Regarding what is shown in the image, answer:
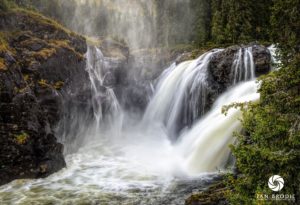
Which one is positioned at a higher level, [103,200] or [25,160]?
[25,160]

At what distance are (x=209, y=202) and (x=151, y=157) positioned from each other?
9.43 m

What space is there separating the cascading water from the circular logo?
6234 millimetres

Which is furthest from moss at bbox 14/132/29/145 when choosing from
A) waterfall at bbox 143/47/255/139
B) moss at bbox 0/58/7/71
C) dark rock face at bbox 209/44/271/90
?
dark rock face at bbox 209/44/271/90

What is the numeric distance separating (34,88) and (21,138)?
11.5 ft

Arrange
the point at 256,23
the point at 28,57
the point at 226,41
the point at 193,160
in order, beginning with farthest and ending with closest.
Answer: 1. the point at 226,41
2. the point at 256,23
3. the point at 28,57
4. the point at 193,160

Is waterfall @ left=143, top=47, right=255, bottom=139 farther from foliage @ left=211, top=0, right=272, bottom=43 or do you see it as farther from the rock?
foliage @ left=211, top=0, right=272, bottom=43

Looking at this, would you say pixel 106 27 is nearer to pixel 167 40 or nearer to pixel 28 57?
pixel 167 40

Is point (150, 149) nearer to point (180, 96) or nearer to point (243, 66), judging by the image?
point (180, 96)

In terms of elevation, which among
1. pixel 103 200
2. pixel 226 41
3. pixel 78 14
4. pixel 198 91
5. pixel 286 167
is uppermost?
pixel 78 14

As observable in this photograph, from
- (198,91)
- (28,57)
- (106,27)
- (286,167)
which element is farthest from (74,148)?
(106,27)

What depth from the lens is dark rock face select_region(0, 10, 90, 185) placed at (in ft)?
44.7

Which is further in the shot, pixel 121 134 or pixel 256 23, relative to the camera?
pixel 256 23

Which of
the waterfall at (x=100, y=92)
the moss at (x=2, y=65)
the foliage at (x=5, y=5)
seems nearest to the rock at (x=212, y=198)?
the moss at (x=2, y=65)

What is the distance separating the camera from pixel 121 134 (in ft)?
85.1
